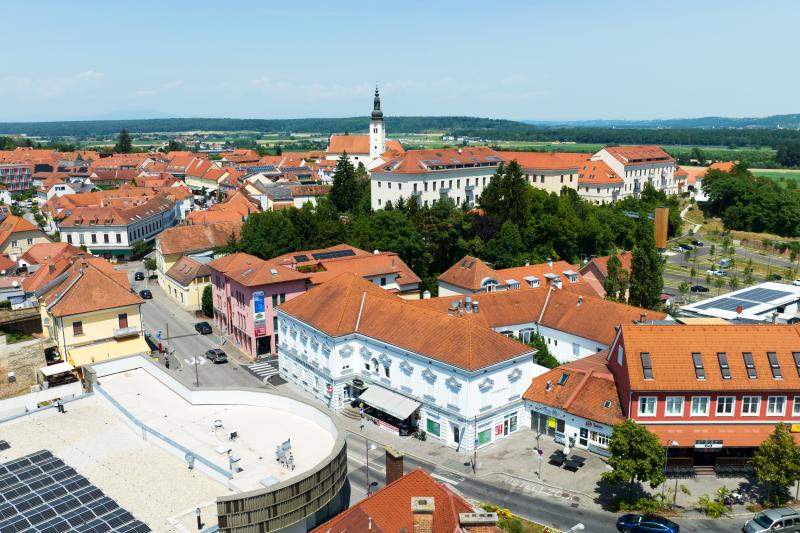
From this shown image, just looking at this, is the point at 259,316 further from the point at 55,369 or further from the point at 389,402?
the point at 55,369

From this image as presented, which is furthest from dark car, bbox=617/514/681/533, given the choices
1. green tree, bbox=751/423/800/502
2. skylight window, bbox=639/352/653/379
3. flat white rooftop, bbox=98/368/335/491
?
flat white rooftop, bbox=98/368/335/491

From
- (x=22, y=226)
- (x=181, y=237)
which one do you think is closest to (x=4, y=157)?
(x=22, y=226)

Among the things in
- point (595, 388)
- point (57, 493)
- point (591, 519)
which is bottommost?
point (591, 519)

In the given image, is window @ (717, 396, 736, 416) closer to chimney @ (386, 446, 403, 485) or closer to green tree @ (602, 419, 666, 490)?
green tree @ (602, 419, 666, 490)

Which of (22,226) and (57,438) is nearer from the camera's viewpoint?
(57,438)

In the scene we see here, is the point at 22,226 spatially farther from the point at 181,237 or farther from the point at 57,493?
the point at 57,493

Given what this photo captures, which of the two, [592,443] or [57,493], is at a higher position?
[57,493]

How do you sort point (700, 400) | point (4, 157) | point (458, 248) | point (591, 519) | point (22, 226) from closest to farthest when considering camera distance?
point (591, 519) < point (700, 400) < point (458, 248) < point (22, 226) < point (4, 157)

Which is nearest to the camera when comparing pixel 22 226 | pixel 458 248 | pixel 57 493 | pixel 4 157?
pixel 57 493
